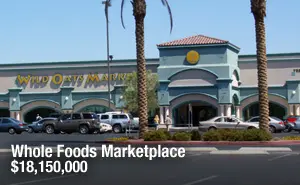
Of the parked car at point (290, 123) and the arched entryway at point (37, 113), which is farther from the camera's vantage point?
the arched entryway at point (37, 113)

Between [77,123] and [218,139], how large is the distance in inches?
751

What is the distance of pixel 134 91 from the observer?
59.5m

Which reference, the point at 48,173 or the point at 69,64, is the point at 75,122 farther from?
the point at 48,173

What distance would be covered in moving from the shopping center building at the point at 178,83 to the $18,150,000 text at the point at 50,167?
38480mm

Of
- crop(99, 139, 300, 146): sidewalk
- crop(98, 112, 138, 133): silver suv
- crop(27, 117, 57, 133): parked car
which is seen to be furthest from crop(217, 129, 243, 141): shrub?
crop(27, 117, 57, 133): parked car

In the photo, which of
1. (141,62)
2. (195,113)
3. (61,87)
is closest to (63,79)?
(61,87)

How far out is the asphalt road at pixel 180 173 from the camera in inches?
570

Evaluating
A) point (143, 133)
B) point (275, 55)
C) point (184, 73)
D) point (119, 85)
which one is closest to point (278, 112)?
point (275, 55)

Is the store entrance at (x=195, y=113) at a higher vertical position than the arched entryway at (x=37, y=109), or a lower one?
lower

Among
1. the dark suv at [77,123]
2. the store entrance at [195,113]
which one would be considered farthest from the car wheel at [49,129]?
the store entrance at [195,113]

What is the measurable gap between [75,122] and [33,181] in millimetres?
32291

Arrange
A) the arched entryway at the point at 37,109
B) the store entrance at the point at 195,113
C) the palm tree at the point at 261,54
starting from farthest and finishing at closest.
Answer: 1. the arched entryway at the point at 37,109
2. the store entrance at the point at 195,113
3. the palm tree at the point at 261,54

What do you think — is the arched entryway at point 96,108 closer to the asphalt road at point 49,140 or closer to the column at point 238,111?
the column at point 238,111

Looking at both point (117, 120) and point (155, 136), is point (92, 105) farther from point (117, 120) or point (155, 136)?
point (155, 136)
